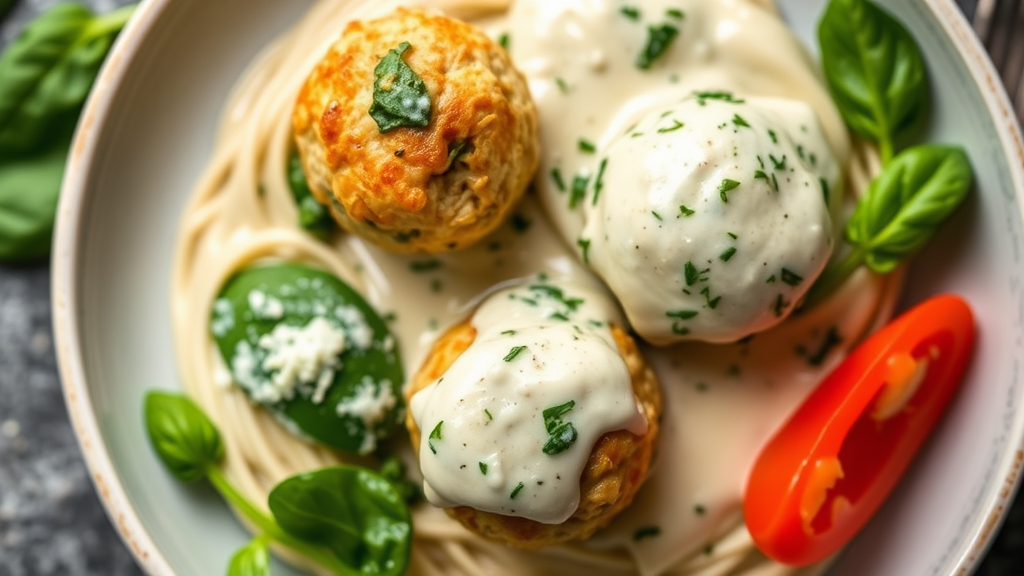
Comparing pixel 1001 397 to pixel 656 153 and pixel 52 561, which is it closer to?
pixel 656 153

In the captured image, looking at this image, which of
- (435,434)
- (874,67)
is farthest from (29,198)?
(874,67)

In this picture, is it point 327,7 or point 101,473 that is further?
point 327,7

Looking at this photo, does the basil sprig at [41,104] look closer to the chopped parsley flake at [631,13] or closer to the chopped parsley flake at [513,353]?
the chopped parsley flake at [631,13]

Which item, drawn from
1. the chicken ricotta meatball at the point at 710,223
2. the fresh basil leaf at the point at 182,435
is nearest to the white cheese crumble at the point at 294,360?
the fresh basil leaf at the point at 182,435

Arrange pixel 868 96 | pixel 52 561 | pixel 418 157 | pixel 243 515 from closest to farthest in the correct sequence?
pixel 418 157
pixel 868 96
pixel 243 515
pixel 52 561

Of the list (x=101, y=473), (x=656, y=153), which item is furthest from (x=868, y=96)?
(x=101, y=473)

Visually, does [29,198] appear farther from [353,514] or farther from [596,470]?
[596,470]
